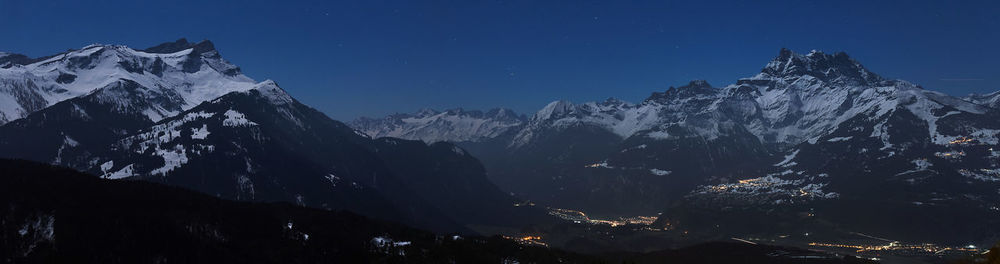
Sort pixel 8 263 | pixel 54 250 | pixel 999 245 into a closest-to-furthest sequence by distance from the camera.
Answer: pixel 999 245 → pixel 8 263 → pixel 54 250

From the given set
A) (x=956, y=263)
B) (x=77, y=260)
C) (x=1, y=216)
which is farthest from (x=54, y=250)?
(x=956, y=263)

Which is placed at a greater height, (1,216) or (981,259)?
(1,216)

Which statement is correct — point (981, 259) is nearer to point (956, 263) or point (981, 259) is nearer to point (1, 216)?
point (956, 263)

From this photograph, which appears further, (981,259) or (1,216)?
(1,216)

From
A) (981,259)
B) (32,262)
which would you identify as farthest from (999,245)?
(32,262)

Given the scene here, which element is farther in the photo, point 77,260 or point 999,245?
point 77,260

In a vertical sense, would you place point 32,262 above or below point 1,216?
below

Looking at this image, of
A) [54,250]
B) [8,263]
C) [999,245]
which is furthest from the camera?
[54,250]

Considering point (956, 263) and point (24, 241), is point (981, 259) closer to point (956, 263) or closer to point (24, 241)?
point (956, 263)

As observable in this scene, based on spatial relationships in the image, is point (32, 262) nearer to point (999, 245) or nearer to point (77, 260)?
point (77, 260)
